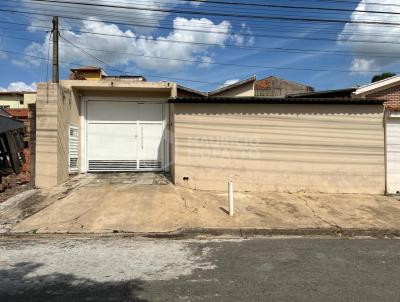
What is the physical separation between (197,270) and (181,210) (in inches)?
148

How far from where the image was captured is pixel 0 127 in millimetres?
11945

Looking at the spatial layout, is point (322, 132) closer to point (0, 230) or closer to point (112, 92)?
point (112, 92)

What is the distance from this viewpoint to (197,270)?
5.36m

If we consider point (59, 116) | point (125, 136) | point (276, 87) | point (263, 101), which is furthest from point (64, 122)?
point (276, 87)

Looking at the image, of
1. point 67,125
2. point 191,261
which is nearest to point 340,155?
point 191,261

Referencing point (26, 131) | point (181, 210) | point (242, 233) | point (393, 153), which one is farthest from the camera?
point (26, 131)

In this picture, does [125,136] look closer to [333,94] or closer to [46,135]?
[46,135]

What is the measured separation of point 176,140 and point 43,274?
6612 mm

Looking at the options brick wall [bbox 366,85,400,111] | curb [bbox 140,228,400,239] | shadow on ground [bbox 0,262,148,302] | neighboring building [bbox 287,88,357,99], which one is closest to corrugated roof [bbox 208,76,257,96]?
neighboring building [bbox 287,88,357,99]

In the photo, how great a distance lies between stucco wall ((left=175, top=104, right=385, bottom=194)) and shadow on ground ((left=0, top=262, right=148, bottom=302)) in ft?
21.2

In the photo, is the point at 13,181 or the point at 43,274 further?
the point at 13,181

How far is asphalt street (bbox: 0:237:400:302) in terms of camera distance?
4.45 m

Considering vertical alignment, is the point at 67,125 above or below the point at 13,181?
above

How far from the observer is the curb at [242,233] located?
7.57 meters
